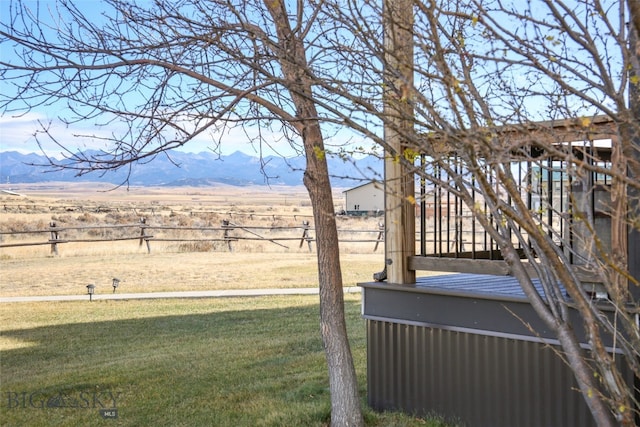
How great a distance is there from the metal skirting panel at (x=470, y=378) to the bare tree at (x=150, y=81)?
46 cm

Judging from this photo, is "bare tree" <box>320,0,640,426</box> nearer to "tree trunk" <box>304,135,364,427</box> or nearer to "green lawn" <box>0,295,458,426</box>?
"tree trunk" <box>304,135,364,427</box>

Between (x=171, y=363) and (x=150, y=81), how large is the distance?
363cm

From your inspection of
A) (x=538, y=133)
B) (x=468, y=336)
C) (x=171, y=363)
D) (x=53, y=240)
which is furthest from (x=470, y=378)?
(x=53, y=240)

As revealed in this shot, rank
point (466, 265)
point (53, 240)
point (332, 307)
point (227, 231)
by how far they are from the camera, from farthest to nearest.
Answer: point (227, 231)
point (53, 240)
point (332, 307)
point (466, 265)

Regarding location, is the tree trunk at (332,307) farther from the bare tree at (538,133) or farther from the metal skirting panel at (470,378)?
the bare tree at (538,133)

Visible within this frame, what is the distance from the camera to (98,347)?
873 cm

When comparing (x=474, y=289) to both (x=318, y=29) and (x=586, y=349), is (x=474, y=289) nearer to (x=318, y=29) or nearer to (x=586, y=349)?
(x=586, y=349)

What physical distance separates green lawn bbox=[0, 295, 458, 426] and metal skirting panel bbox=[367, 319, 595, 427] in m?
0.21

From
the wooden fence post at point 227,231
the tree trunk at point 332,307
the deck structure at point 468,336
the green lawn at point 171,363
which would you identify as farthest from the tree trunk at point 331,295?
the wooden fence post at point 227,231

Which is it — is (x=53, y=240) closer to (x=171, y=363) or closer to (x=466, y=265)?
(x=171, y=363)

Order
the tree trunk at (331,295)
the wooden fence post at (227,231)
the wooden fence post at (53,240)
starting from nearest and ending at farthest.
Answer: the tree trunk at (331,295)
the wooden fence post at (53,240)
the wooden fence post at (227,231)

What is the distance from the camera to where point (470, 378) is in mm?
4742

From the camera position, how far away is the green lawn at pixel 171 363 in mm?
5648

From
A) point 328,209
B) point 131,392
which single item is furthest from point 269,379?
point 328,209
